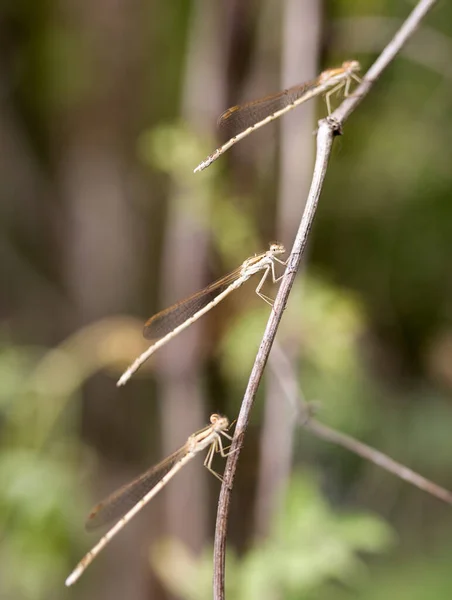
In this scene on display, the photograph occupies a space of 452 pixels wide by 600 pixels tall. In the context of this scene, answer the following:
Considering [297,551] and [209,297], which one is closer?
[209,297]

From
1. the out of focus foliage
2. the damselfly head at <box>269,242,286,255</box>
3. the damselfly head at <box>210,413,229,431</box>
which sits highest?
the damselfly head at <box>269,242,286,255</box>

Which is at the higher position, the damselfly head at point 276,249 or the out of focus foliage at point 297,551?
the damselfly head at point 276,249

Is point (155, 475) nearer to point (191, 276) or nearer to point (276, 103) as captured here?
point (276, 103)

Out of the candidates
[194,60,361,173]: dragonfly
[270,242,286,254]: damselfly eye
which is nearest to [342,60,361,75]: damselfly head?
[194,60,361,173]: dragonfly

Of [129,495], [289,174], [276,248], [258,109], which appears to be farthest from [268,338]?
[289,174]

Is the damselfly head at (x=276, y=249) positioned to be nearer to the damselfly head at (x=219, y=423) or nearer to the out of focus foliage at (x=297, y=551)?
Result: the damselfly head at (x=219, y=423)

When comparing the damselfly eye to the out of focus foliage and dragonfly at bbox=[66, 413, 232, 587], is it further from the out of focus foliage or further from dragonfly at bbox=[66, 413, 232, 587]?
the out of focus foliage

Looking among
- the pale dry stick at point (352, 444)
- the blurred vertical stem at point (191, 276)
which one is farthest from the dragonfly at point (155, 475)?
the blurred vertical stem at point (191, 276)
